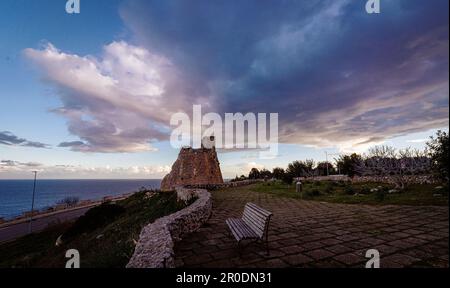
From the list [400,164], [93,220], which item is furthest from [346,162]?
[93,220]

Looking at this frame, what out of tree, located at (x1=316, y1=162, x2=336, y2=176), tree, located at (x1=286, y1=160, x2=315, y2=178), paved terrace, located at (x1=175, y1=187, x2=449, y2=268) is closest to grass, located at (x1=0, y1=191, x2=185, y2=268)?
paved terrace, located at (x1=175, y1=187, x2=449, y2=268)

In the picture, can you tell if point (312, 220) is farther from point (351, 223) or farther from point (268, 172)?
point (268, 172)

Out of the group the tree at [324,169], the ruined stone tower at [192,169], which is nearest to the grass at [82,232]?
the ruined stone tower at [192,169]

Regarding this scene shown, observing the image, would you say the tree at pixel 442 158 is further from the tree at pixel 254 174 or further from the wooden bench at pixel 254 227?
the tree at pixel 254 174

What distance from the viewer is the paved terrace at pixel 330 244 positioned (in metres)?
4.17

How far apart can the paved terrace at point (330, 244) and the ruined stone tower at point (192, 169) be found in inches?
1302

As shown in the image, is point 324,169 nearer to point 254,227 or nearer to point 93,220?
point 93,220

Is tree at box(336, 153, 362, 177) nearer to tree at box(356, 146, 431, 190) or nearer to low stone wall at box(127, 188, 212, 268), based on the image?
tree at box(356, 146, 431, 190)

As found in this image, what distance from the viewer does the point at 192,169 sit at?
135ft

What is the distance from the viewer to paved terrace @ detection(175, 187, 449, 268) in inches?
164

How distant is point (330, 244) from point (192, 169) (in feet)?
121

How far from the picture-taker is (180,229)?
612 centimetres
